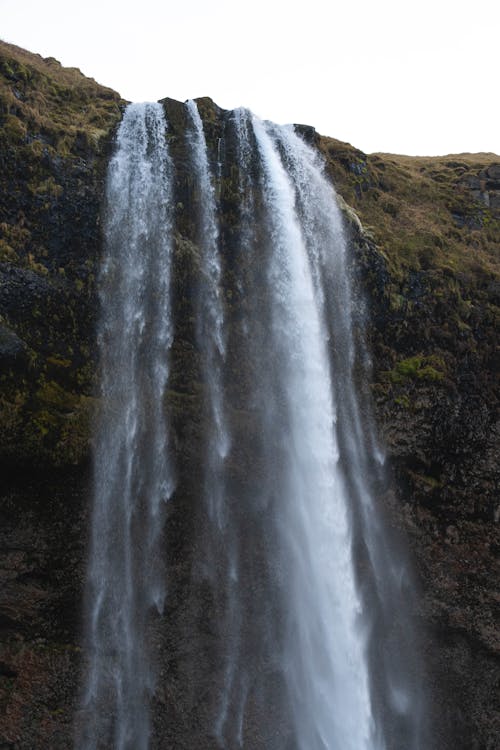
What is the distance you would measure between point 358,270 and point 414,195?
7275 millimetres

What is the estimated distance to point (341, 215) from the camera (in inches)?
776

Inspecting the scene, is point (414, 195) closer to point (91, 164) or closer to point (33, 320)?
point (91, 164)

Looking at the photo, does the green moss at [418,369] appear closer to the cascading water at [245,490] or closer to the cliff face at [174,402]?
the cliff face at [174,402]

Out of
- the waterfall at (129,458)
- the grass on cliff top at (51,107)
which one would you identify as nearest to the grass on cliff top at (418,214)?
the waterfall at (129,458)

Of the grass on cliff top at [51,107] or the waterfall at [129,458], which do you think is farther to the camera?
the grass on cliff top at [51,107]

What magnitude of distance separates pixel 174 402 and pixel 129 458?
1925 mm

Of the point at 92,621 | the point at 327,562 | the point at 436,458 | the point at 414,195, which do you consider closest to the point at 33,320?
the point at 92,621

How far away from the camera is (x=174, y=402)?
1622 centimetres

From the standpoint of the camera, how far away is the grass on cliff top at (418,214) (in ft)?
68.0

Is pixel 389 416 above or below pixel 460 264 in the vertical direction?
below

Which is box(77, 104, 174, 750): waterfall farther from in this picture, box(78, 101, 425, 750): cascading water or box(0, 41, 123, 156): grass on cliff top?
box(0, 41, 123, 156): grass on cliff top

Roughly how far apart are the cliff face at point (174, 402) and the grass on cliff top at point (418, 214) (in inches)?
5.7

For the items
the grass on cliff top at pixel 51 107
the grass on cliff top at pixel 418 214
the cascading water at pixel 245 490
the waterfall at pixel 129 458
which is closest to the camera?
the waterfall at pixel 129 458

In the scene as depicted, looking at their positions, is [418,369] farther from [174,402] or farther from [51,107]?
[51,107]
